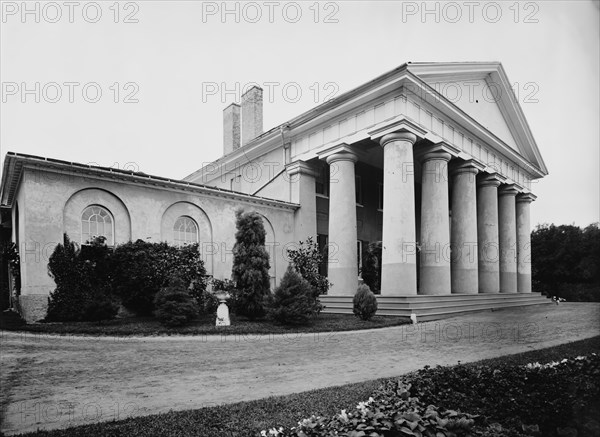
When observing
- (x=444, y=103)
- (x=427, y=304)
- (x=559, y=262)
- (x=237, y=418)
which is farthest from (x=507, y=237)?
(x=237, y=418)

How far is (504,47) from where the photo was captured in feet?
15.8

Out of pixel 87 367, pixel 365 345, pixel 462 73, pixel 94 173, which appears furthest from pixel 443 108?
pixel 87 367

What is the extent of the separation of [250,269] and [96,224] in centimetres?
635

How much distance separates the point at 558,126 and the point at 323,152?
16573mm

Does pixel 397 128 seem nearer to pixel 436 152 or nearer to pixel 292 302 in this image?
pixel 436 152

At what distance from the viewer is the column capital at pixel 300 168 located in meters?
22.2

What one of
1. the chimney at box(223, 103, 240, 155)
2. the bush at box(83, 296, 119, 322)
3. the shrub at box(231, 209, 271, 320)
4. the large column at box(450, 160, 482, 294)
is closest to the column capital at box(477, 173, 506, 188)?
the large column at box(450, 160, 482, 294)

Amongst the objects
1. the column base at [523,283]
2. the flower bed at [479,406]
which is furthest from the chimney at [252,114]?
A: the flower bed at [479,406]

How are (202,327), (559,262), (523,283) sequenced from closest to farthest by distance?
(202,327)
(523,283)
(559,262)

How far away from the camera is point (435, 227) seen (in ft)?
63.3

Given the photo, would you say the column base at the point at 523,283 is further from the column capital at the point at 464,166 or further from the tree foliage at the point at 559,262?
the column capital at the point at 464,166

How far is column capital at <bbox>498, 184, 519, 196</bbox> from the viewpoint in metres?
26.8

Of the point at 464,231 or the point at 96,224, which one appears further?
the point at 464,231

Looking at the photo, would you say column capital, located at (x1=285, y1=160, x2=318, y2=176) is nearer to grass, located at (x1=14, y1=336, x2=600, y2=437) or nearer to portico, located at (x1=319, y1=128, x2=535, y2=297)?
portico, located at (x1=319, y1=128, x2=535, y2=297)
